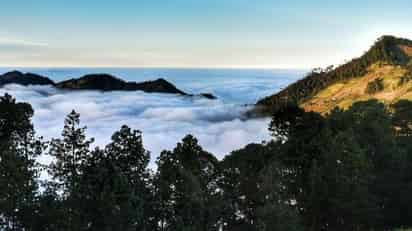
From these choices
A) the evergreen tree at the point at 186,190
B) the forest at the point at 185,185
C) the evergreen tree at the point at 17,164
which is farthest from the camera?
the evergreen tree at the point at 186,190

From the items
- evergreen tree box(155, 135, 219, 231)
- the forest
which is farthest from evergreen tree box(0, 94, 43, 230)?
evergreen tree box(155, 135, 219, 231)

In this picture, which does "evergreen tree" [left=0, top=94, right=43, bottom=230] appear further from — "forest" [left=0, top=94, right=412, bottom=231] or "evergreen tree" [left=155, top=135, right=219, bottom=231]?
"evergreen tree" [left=155, top=135, right=219, bottom=231]

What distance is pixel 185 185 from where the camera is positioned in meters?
30.1

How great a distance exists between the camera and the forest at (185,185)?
2945 centimetres

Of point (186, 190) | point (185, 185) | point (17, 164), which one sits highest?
point (17, 164)

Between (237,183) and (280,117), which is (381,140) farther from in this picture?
(237,183)

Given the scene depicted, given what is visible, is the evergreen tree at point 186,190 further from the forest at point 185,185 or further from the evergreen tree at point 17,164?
the evergreen tree at point 17,164

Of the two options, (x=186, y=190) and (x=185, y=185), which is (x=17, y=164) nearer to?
(x=185, y=185)

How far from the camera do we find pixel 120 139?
31.8m

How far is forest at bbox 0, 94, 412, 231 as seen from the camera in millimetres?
29453

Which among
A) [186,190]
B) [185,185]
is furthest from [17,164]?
[186,190]

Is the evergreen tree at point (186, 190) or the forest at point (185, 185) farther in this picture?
the evergreen tree at point (186, 190)

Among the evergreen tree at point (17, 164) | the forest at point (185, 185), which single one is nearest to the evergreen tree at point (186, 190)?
the forest at point (185, 185)

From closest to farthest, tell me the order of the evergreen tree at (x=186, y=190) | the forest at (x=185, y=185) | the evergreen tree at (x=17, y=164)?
1. the evergreen tree at (x=17, y=164)
2. the forest at (x=185, y=185)
3. the evergreen tree at (x=186, y=190)
